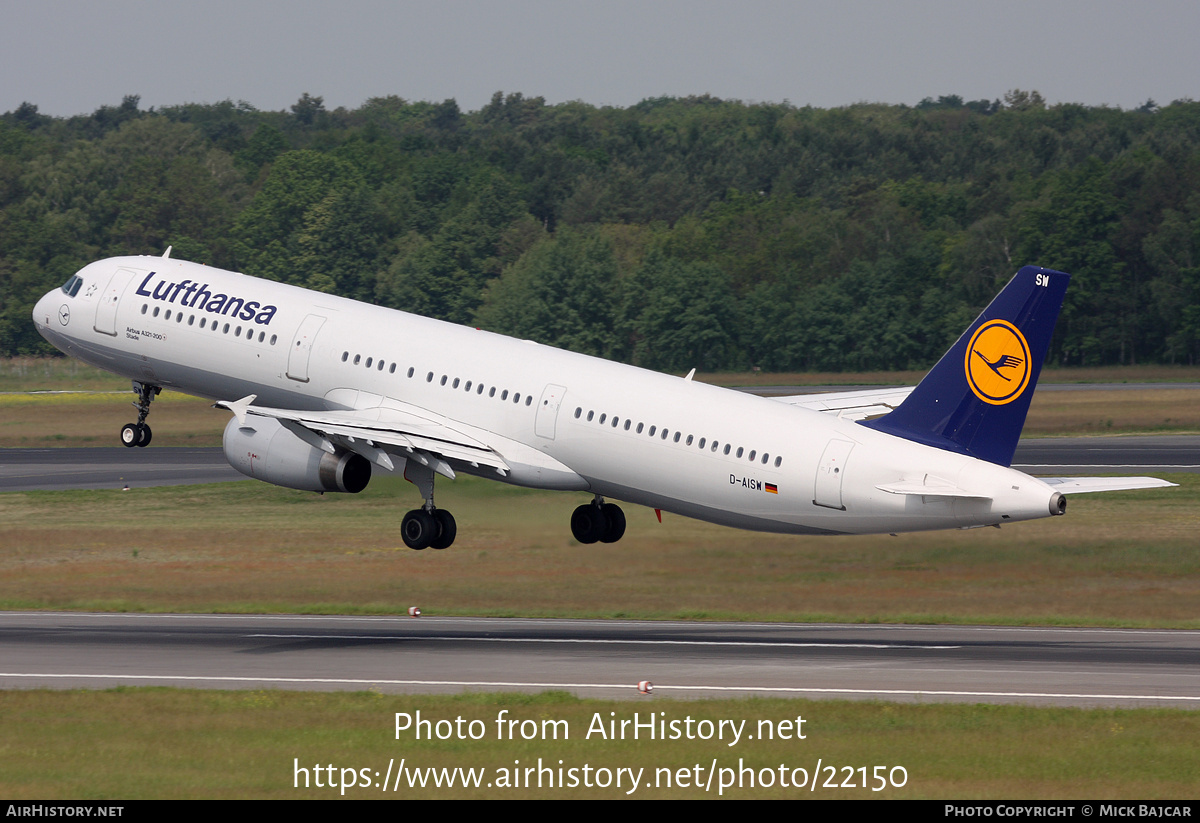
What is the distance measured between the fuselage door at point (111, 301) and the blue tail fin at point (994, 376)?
89.4ft

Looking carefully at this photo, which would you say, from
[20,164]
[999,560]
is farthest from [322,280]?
[999,560]

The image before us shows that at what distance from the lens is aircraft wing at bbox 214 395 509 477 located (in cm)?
4647

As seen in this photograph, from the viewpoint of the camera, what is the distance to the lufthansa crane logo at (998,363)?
1660 inches

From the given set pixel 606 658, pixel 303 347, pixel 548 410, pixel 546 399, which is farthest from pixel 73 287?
pixel 606 658

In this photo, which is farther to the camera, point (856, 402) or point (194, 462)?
point (194, 462)

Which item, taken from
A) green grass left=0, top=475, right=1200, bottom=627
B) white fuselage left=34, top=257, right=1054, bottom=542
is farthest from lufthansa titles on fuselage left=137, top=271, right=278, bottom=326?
green grass left=0, top=475, right=1200, bottom=627

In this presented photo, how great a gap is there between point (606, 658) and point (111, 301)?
22226mm

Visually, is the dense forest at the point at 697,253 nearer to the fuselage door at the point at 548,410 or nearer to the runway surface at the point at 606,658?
the runway surface at the point at 606,658

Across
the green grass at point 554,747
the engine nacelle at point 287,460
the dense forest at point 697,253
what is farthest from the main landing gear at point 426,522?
the dense forest at point 697,253

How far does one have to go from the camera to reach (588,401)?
46.9 meters

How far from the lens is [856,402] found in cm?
5331

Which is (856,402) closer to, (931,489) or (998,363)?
(998,363)

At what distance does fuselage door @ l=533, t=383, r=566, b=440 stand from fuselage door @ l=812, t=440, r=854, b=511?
27.0 ft

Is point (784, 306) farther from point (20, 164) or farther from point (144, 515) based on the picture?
point (20, 164)
